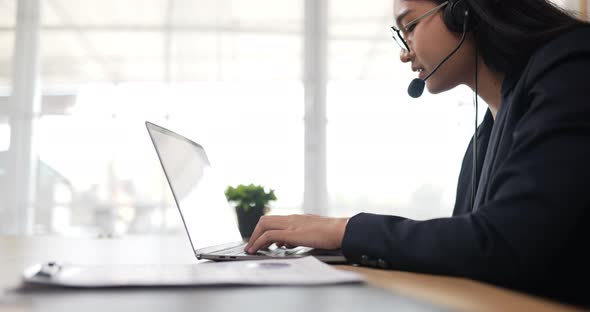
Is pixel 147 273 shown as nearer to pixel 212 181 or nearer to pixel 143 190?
pixel 212 181

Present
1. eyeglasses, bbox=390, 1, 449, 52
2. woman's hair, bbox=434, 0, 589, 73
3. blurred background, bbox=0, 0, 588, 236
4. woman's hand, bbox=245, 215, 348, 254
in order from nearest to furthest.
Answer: woman's hand, bbox=245, 215, 348, 254 → woman's hair, bbox=434, 0, 589, 73 → eyeglasses, bbox=390, 1, 449, 52 → blurred background, bbox=0, 0, 588, 236

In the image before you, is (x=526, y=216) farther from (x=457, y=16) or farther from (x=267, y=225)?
(x=457, y=16)

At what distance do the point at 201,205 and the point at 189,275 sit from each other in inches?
20.1

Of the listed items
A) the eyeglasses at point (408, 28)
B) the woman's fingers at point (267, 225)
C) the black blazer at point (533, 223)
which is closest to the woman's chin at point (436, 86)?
the eyeglasses at point (408, 28)

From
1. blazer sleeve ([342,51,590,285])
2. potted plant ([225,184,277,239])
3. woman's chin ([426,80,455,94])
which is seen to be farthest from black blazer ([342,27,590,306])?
potted plant ([225,184,277,239])

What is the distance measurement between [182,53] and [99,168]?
96 centimetres

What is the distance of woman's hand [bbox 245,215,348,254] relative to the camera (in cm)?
79

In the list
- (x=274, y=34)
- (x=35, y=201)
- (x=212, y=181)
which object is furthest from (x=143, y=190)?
(x=212, y=181)

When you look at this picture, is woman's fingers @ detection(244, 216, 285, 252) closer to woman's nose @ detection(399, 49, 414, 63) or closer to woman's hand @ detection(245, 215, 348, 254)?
woman's hand @ detection(245, 215, 348, 254)

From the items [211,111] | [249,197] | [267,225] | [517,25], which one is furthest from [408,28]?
[211,111]

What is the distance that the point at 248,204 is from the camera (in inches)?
65.7

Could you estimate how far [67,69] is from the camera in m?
3.55

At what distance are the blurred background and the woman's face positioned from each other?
7.90 feet

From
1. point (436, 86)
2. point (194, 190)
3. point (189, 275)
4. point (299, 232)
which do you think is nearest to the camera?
point (189, 275)
